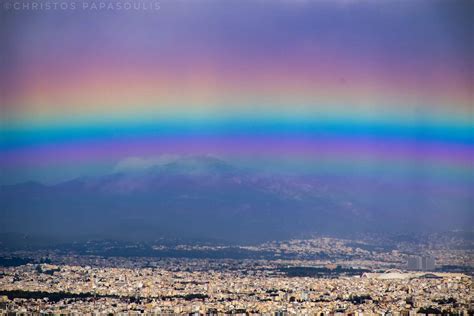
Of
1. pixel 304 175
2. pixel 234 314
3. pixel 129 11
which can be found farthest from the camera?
pixel 304 175

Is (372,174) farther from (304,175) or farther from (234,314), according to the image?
(234,314)

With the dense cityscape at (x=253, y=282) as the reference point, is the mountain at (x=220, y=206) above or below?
above

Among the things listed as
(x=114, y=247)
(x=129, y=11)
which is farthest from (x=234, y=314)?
(x=129, y=11)

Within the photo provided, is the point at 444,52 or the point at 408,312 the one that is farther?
the point at 444,52

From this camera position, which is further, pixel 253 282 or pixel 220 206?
pixel 220 206

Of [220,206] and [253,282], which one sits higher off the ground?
[220,206]
